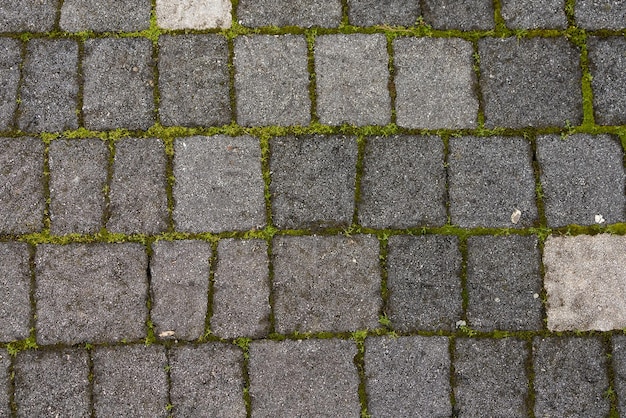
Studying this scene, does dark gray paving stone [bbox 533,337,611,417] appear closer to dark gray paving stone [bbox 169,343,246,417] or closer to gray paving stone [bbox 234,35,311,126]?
dark gray paving stone [bbox 169,343,246,417]

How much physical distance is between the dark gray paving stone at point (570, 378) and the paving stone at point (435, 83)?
1270 mm

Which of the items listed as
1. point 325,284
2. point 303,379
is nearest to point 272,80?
point 325,284

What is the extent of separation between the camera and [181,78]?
130 inches

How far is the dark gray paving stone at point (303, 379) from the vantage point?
3.20 metres

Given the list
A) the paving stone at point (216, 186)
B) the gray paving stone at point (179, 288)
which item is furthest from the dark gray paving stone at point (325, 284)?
the gray paving stone at point (179, 288)

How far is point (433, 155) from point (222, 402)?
5.58ft

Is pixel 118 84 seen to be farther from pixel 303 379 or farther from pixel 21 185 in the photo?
pixel 303 379

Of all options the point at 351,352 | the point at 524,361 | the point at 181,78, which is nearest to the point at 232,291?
the point at 351,352

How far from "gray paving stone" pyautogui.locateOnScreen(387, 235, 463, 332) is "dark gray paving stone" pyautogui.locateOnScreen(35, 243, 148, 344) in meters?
1.31

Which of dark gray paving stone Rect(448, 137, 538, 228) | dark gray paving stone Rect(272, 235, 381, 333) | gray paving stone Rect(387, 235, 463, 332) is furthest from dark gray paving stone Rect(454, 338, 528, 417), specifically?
dark gray paving stone Rect(448, 137, 538, 228)

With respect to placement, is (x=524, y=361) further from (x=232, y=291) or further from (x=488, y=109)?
(x=232, y=291)

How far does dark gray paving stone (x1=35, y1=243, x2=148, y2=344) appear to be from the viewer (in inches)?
126

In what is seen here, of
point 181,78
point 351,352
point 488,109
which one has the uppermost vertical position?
point 181,78

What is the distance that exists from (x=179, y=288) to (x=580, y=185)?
86.1 inches
